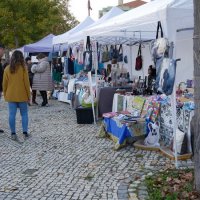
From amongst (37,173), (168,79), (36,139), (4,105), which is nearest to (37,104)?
Answer: (4,105)

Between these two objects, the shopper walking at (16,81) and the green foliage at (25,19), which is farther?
the green foliage at (25,19)

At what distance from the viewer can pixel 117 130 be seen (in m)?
6.89

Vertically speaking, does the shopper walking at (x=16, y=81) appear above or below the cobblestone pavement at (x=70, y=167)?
above

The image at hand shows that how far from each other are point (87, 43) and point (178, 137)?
4.03m

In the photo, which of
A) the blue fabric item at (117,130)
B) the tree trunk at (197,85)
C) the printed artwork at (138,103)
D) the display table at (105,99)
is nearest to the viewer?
the tree trunk at (197,85)

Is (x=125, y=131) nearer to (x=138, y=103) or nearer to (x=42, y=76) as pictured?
(x=138, y=103)

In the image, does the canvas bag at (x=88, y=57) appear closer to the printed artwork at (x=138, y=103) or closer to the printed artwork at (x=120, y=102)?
the printed artwork at (x=120, y=102)

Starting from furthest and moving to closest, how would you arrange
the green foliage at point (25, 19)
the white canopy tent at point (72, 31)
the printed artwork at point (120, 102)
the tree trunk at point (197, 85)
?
the green foliage at point (25, 19) < the white canopy tent at point (72, 31) < the printed artwork at point (120, 102) < the tree trunk at point (197, 85)

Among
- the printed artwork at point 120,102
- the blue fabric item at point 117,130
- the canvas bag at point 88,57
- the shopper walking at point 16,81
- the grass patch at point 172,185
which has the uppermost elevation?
the canvas bag at point 88,57

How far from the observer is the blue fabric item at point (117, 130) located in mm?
6539

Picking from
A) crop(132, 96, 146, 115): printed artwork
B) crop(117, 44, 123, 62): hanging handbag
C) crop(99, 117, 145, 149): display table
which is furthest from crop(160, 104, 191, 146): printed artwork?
crop(117, 44, 123, 62): hanging handbag

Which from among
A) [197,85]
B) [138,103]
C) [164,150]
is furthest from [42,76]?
[197,85]

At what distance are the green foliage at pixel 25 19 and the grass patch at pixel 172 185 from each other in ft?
79.5

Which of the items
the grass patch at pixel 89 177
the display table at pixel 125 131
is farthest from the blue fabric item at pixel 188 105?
the grass patch at pixel 89 177
